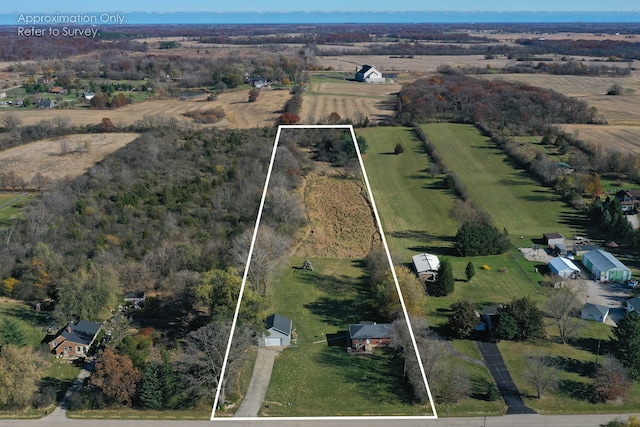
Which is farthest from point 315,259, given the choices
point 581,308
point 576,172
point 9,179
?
point 9,179

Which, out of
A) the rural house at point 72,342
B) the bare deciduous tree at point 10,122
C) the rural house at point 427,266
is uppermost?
the bare deciduous tree at point 10,122

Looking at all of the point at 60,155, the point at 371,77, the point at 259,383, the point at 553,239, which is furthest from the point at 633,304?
the point at 371,77

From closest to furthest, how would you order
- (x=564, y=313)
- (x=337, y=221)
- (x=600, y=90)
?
(x=564, y=313)
(x=337, y=221)
(x=600, y=90)

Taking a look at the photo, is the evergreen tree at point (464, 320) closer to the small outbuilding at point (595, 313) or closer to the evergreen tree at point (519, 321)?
the evergreen tree at point (519, 321)

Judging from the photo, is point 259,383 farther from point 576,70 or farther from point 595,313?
point 576,70

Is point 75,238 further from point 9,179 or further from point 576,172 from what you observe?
point 576,172

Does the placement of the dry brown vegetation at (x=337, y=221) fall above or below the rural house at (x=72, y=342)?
above

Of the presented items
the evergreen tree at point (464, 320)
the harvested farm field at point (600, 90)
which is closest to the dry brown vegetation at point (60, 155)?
the evergreen tree at point (464, 320)
